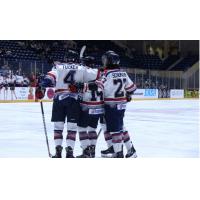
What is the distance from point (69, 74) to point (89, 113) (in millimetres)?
395

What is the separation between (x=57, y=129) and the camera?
4.14 m

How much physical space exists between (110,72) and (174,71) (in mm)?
11619

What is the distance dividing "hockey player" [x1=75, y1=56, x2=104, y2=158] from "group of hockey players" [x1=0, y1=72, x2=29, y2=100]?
7.52m

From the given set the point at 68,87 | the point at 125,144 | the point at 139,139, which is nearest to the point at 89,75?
the point at 68,87

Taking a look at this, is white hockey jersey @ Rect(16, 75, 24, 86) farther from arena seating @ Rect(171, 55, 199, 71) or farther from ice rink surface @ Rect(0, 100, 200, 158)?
arena seating @ Rect(171, 55, 199, 71)

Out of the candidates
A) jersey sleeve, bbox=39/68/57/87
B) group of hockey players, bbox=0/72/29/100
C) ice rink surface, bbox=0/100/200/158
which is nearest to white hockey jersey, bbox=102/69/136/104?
jersey sleeve, bbox=39/68/57/87

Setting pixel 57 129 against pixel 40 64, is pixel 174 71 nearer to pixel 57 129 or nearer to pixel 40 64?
pixel 40 64

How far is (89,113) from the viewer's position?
404cm

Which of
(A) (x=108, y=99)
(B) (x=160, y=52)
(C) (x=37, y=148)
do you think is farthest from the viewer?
(B) (x=160, y=52)

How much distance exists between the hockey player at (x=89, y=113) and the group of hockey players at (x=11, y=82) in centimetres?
752

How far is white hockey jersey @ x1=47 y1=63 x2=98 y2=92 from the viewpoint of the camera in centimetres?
402

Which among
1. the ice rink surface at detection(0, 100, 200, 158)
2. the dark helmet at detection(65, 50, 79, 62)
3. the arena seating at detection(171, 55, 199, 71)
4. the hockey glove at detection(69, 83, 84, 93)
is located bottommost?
the ice rink surface at detection(0, 100, 200, 158)

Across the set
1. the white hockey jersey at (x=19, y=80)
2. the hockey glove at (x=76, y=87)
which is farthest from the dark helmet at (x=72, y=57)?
the white hockey jersey at (x=19, y=80)
